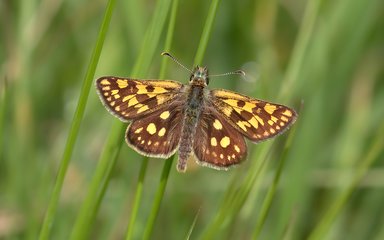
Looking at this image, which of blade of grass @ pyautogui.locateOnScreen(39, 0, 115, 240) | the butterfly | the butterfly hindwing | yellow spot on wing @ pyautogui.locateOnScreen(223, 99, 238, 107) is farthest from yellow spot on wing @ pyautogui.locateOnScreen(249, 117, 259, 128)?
blade of grass @ pyautogui.locateOnScreen(39, 0, 115, 240)

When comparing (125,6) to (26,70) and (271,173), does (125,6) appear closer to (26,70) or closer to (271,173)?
(26,70)

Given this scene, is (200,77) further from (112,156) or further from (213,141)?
(112,156)

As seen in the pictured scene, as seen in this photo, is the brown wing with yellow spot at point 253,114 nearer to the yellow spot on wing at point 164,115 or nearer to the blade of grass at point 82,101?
the yellow spot on wing at point 164,115

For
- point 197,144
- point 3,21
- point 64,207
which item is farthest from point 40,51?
point 197,144

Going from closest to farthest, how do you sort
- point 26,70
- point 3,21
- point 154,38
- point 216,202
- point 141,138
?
point 154,38 → point 141,138 → point 26,70 → point 216,202 → point 3,21

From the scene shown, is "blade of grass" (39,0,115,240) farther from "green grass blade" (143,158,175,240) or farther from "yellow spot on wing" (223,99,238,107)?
"yellow spot on wing" (223,99,238,107)

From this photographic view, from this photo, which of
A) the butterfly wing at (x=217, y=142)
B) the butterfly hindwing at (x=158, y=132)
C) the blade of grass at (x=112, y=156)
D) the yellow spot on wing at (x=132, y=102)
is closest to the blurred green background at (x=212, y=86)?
the butterfly wing at (x=217, y=142)
